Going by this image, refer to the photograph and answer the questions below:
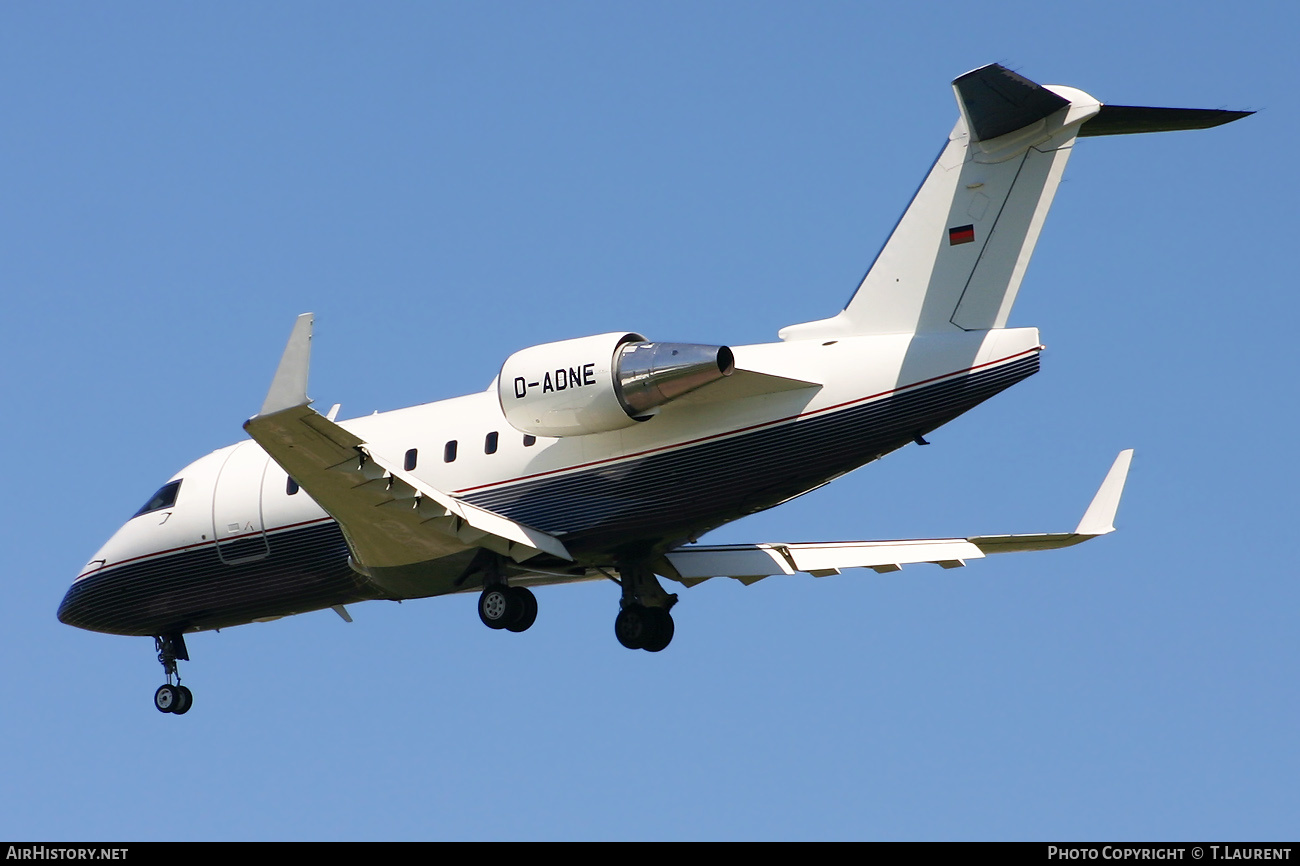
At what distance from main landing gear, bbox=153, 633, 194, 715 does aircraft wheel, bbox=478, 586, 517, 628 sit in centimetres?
683

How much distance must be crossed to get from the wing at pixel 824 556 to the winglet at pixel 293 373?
723 centimetres

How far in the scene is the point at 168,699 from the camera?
89.0 ft

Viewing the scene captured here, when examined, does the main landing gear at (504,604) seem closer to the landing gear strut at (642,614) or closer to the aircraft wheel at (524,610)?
the aircraft wheel at (524,610)

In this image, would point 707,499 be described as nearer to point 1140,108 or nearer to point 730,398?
point 730,398

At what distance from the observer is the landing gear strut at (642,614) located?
79.3 ft

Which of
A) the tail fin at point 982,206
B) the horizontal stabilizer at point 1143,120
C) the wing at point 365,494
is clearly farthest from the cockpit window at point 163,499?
the horizontal stabilizer at point 1143,120

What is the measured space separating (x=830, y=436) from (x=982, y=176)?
12.0 ft

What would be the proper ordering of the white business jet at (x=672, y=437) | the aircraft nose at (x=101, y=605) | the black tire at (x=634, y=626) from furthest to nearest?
the aircraft nose at (x=101, y=605)
the black tire at (x=634, y=626)
the white business jet at (x=672, y=437)

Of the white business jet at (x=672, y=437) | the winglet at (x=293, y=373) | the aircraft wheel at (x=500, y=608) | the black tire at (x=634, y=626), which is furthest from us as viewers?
the black tire at (x=634, y=626)

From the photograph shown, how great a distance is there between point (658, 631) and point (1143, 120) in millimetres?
9471

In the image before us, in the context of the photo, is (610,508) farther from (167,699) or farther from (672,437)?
(167,699)

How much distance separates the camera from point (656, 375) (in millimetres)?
20906
